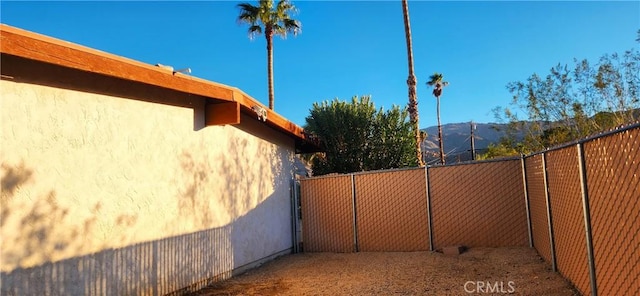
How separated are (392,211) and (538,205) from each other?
10.4ft

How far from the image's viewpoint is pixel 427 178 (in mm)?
9094

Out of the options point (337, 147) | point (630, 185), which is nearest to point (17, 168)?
point (630, 185)

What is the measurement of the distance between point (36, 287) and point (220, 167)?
146 inches

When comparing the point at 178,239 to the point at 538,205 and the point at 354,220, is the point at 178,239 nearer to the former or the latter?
the point at 354,220

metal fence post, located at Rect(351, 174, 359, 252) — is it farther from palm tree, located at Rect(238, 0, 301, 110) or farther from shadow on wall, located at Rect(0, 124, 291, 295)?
palm tree, located at Rect(238, 0, 301, 110)

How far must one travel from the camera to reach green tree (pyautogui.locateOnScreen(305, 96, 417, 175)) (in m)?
12.7

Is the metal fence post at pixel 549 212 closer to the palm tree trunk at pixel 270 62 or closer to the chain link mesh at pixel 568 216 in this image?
the chain link mesh at pixel 568 216

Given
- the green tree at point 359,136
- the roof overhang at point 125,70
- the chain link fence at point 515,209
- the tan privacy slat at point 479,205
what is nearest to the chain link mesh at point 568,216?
the chain link fence at point 515,209

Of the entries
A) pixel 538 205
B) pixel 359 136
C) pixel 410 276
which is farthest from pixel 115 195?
pixel 359 136

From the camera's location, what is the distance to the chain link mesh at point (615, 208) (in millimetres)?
3135

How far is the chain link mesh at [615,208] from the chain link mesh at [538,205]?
2.30 m

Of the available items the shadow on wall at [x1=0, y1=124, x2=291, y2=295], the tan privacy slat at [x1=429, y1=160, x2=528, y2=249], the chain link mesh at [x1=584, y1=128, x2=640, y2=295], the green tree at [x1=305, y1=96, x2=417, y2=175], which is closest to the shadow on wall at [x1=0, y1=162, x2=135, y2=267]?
the shadow on wall at [x1=0, y1=124, x2=291, y2=295]

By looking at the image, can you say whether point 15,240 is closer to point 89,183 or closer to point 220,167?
point 89,183

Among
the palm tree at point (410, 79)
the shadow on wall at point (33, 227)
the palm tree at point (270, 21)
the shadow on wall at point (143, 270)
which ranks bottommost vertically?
the shadow on wall at point (143, 270)
